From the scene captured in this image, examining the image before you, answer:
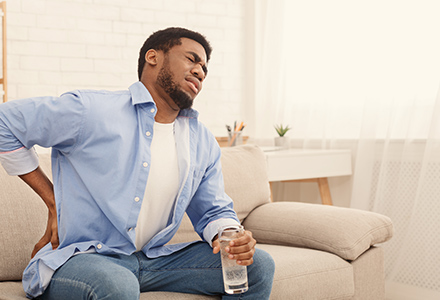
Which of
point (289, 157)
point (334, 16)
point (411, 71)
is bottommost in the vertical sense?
point (289, 157)

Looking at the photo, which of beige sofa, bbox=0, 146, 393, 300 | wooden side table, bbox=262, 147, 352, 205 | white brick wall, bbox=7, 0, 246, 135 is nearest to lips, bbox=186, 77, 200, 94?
beige sofa, bbox=0, 146, 393, 300

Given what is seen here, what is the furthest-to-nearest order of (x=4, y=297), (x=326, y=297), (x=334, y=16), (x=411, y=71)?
(x=334, y=16) < (x=411, y=71) < (x=326, y=297) < (x=4, y=297)

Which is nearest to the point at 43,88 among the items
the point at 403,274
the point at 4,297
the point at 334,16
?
the point at 334,16

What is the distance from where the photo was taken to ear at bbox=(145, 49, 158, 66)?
1.62 meters

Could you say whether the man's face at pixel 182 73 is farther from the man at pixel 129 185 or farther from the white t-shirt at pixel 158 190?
the white t-shirt at pixel 158 190

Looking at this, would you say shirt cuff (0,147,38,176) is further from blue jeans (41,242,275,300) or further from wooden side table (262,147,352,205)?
wooden side table (262,147,352,205)

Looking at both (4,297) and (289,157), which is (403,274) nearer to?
(289,157)

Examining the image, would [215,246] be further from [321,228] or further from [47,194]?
[321,228]

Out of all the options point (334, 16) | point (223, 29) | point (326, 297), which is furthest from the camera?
point (223, 29)

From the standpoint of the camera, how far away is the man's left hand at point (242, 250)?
1328 mm

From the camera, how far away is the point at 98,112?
1429 millimetres

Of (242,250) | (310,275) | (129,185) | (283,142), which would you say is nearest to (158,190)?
(129,185)

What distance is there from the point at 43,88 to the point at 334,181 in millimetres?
1760

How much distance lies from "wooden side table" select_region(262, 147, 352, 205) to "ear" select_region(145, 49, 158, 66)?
1164 mm
